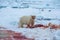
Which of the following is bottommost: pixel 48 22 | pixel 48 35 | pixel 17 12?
pixel 48 35

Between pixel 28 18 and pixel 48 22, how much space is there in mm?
189

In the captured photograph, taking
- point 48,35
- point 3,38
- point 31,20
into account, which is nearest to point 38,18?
point 31,20

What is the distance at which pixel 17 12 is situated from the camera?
1.48m

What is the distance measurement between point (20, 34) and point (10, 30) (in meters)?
0.10

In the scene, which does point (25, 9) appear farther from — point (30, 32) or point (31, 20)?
point (30, 32)

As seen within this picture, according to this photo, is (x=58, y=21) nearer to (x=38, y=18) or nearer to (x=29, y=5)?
(x=38, y=18)

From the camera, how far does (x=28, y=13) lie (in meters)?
1.48

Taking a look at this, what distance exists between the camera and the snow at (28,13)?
1435mm

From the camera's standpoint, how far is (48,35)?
→ 1.44 metres

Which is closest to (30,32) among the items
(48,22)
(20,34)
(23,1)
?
(20,34)

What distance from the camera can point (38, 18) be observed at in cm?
148

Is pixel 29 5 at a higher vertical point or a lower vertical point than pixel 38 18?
higher

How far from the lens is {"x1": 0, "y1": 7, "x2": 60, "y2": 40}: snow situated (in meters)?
1.43

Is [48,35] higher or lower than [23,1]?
lower
